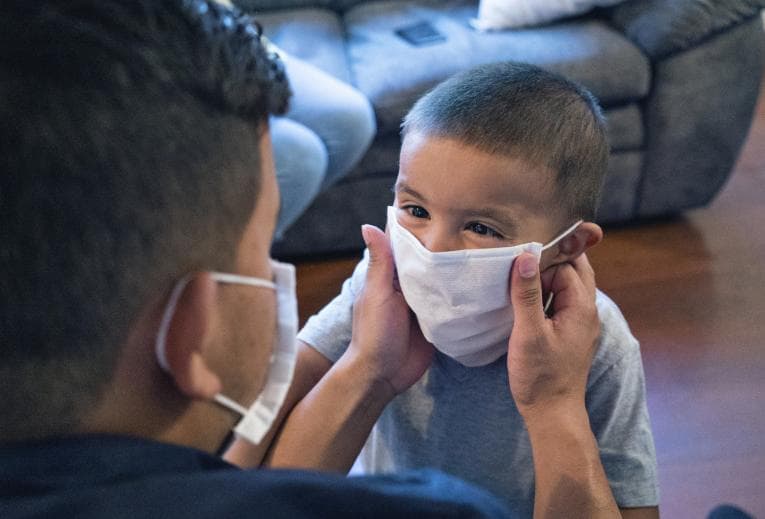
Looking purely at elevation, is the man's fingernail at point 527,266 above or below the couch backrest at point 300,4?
above

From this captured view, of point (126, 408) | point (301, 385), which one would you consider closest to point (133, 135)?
point (126, 408)

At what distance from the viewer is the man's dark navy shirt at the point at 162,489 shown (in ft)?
1.47

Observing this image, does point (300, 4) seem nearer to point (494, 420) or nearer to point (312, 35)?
point (312, 35)

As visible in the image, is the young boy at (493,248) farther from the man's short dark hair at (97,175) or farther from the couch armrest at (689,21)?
the couch armrest at (689,21)

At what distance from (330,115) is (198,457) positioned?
4.89ft

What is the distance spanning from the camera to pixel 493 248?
34.8 inches

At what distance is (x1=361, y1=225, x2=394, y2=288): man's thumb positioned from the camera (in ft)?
3.17

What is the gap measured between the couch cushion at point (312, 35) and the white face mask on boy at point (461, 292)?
134 centimetres

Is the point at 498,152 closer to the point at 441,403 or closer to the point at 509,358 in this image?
the point at 509,358

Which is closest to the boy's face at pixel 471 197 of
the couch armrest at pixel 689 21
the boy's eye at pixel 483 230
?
the boy's eye at pixel 483 230

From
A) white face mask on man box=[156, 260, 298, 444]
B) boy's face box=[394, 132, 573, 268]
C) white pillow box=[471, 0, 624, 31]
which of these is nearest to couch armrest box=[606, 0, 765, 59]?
white pillow box=[471, 0, 624, 31]

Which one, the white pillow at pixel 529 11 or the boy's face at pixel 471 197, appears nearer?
the boy's face at pixel 471 197

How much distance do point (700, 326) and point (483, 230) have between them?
1.31 meters

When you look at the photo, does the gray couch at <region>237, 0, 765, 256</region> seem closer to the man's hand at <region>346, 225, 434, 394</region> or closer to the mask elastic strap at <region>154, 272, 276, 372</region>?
the man's hand at <region>346, 225, 434, 394</region>
